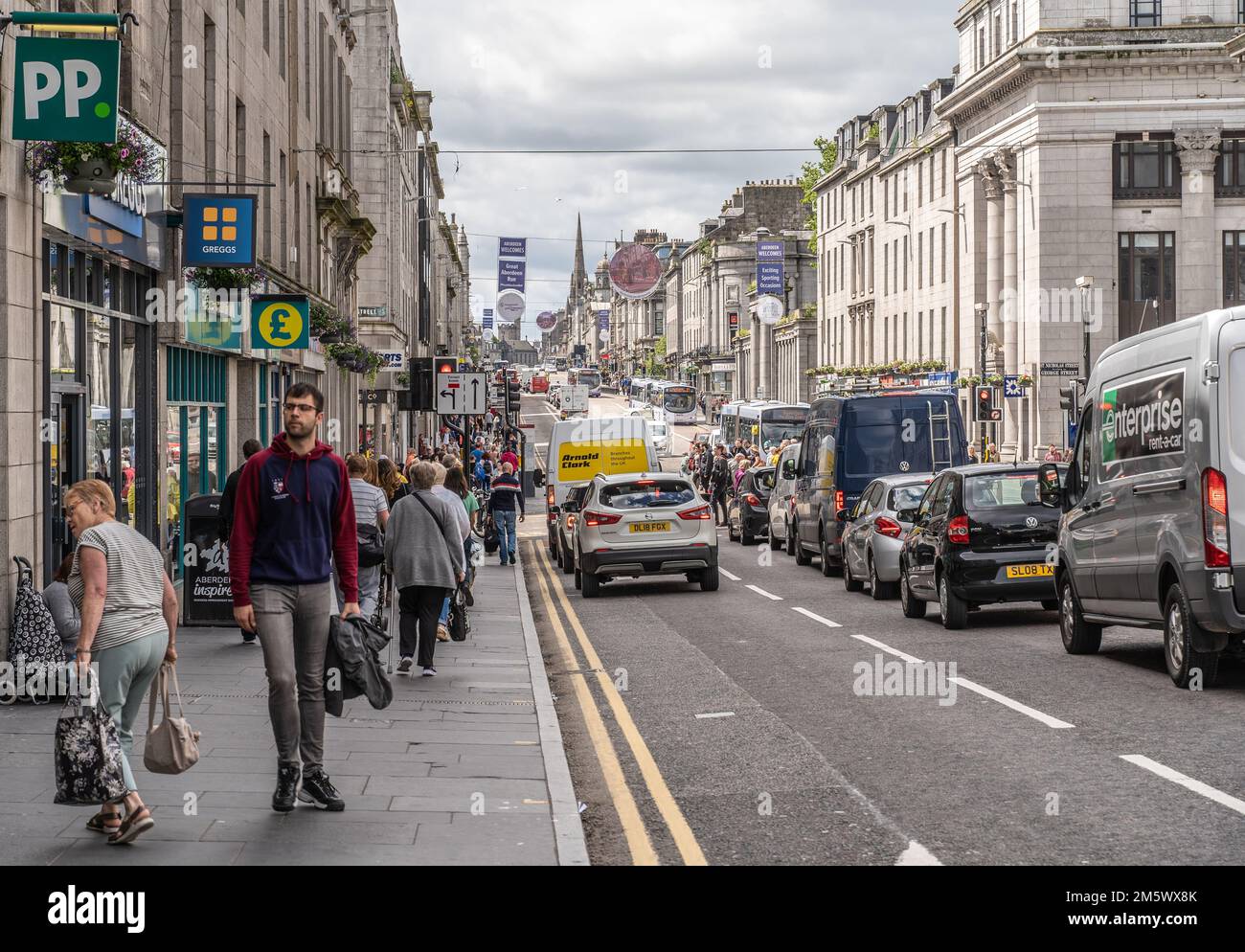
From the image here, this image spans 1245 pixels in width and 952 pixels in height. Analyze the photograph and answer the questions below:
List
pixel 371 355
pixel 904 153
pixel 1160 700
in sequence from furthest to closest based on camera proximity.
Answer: pixel 904 153 < pixel 371 355 < pixel 1160 700

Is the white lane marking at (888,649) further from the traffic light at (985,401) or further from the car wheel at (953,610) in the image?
the traffic light at (985,401)

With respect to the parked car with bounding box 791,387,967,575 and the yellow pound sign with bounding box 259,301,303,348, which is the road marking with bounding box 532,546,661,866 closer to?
the yellow pound sign with bounding box 259,301,303,348

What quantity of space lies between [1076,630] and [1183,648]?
2357mm

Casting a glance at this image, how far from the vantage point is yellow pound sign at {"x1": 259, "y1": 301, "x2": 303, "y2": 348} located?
23.0m

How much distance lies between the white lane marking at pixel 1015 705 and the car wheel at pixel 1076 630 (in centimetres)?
194

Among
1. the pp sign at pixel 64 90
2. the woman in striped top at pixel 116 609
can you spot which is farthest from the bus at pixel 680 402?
the woman in striped top at pixel 116 609

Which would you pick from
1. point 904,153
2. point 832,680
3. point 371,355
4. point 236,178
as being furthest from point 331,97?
point 904,153

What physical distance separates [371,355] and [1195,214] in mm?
36231

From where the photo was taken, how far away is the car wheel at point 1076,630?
46.9ft

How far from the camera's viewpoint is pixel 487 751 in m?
9.88

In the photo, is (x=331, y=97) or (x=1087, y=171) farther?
(x=1087, y=171)

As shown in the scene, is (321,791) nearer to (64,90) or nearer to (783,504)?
(64,90)

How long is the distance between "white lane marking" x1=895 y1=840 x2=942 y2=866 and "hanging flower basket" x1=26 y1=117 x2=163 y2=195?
8.98 m

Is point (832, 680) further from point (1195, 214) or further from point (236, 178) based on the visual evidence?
point (1195, 214)
